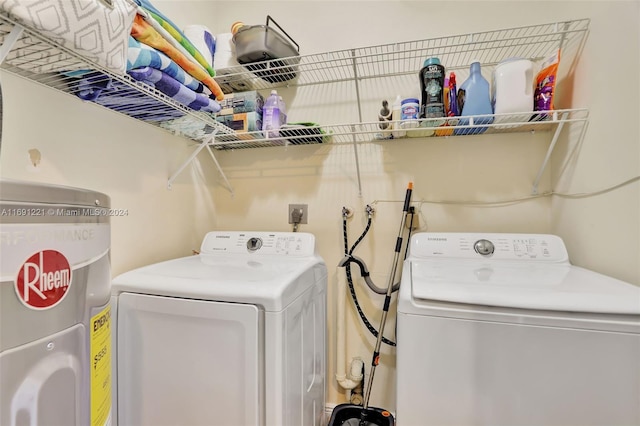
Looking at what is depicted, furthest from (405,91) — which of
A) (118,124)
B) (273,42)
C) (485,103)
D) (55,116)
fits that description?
(55,116)

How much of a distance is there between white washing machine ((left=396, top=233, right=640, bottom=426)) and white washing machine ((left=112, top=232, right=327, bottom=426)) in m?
0.38

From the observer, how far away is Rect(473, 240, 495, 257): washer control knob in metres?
1.36

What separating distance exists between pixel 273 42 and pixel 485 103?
106cm

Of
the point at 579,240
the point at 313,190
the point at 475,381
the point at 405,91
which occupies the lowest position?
the point at 475,381

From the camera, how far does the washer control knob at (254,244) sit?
158cm

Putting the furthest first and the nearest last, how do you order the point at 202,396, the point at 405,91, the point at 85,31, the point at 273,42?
the point at 405,91, the point at 273,42, the point at 202,396, the point at 85,31

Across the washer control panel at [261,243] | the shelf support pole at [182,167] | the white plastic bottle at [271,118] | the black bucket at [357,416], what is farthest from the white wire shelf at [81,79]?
the black bucket at [357,416]

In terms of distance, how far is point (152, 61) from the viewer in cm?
95

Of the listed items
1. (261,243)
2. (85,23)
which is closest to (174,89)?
(85,23)

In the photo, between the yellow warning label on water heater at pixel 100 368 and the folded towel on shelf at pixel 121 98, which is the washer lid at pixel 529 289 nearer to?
the yellow warning label on water heater at pixel 100 368

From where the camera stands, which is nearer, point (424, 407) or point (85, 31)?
point (85, 31)

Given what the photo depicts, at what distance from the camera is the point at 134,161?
52.6 inches

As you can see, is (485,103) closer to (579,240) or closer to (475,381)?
(579,240)

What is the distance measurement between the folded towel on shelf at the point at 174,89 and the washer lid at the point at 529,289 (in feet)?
3.44
